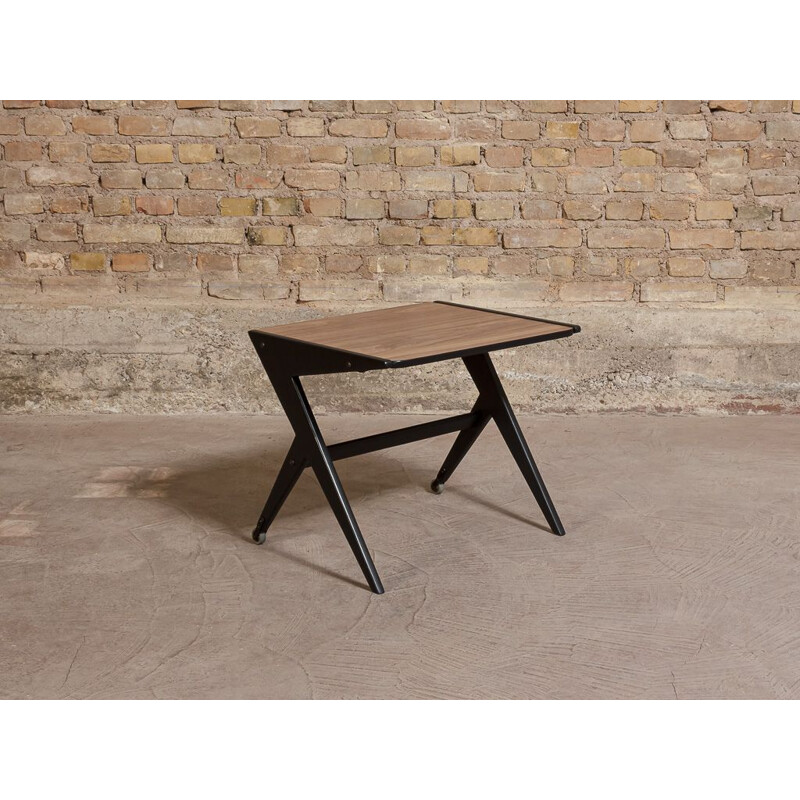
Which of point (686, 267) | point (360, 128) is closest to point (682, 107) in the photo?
point (686, 267)

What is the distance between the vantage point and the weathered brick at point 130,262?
4695mm

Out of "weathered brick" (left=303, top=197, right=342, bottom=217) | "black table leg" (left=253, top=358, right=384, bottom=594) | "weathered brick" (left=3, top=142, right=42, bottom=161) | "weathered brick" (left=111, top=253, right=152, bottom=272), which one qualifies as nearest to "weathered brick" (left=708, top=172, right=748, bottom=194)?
"weathered brick" (left=303, top=197, right=342, bottom=217)

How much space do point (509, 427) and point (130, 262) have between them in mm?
2195

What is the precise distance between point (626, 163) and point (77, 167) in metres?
2.54

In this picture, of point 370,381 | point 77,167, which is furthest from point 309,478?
point 77,167

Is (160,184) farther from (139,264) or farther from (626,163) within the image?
(626,163)

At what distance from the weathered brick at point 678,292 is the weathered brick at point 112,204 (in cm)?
A: 245

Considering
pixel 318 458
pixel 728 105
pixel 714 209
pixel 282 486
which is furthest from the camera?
pixel 714 209

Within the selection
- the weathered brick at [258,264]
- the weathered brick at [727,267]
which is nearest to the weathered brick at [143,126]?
the weathered brick at [258,264]

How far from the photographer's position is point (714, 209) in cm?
462

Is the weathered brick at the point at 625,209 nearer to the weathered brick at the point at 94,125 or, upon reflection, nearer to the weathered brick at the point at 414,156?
the weathered brick at the point at 414,156

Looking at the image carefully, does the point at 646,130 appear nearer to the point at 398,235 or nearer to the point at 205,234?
the point at 398,235

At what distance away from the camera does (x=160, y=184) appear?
4.63 m

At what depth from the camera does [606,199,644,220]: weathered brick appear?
15.2 feet
